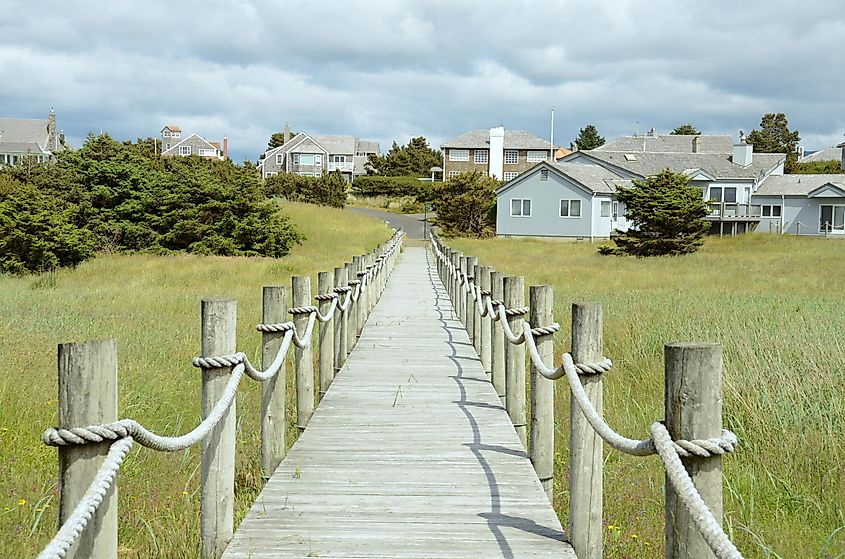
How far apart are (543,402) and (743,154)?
200 feet

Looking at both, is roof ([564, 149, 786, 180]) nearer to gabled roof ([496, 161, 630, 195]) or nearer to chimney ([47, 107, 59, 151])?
gabled roof ([496, 161, 630, 195])

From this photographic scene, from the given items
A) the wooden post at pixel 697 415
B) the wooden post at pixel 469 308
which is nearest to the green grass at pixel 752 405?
the wooden post at pixel 469 308

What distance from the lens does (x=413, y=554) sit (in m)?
4.50

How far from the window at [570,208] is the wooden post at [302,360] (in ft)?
151

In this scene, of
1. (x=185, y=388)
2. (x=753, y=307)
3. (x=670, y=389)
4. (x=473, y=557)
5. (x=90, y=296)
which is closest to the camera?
(x=670, y=389)

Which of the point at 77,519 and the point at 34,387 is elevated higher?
the point at 77,519

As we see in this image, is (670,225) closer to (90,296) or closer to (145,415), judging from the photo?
(90,296)

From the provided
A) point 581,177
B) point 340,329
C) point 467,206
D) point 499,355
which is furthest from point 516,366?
point 467,206

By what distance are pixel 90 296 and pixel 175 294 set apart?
1850mm

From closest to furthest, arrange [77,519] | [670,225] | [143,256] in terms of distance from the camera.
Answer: [77,519], [143,256], [670,225]

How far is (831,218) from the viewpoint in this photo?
55688 millimetres

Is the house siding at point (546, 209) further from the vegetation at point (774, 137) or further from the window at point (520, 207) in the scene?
the vegetation at point (774, 137)

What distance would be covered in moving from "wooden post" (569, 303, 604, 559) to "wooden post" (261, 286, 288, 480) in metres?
2.35

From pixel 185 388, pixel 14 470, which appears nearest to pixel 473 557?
pixel 14 470
